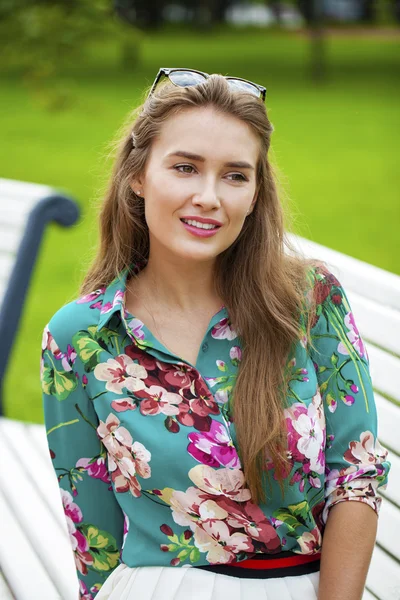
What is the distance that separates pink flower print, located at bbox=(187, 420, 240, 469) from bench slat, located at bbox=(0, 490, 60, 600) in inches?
39.4

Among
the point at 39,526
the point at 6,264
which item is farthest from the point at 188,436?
the point at 6,264

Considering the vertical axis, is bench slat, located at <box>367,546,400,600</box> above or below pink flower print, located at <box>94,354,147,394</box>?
below

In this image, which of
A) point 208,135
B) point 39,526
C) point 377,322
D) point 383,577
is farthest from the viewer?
point 39,526

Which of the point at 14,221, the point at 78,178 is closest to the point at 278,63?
the point at 78,178

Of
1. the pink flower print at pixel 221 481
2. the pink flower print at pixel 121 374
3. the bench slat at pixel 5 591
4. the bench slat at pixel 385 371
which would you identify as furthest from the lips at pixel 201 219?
the bench slat at pixel 5 591

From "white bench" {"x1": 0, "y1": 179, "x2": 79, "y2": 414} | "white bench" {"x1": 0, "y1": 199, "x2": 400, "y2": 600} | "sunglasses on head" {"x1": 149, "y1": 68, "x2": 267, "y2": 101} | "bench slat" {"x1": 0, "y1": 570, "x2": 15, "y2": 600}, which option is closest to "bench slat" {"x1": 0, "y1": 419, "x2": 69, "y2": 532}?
"white bench" {"x1": 0, "y1": 199, "x2": 400, "y2": 600}

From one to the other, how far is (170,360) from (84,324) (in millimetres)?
230

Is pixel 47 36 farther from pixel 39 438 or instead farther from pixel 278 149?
pixel 278 149

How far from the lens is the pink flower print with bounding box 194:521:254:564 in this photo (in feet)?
7.43

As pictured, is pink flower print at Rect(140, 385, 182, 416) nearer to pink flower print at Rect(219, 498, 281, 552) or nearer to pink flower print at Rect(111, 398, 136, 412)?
pink flower print at Rect(111, 398, 136, 412)

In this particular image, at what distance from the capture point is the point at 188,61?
98.9ft

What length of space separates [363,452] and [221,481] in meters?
0.36

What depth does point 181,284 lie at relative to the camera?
2.55m

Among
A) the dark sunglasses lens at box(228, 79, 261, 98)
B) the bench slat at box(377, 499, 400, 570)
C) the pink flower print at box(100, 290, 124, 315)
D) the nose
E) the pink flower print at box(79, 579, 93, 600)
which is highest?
the dark sunglasses lens at box(228, 79, 261, 98)
